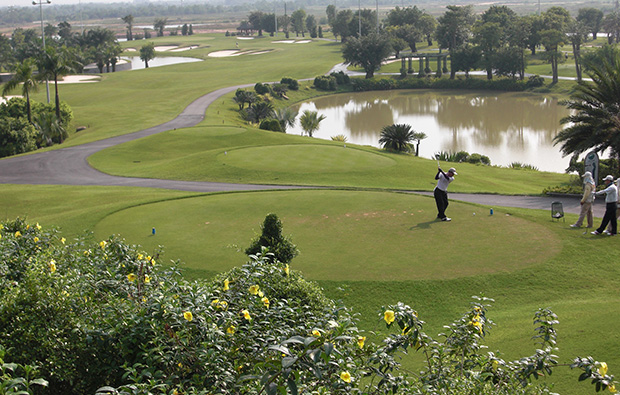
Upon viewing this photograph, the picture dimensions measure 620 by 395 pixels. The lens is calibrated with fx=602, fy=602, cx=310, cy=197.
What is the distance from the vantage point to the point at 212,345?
6527mm

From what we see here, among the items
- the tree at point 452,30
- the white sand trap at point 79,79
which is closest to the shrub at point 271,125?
the white sand trap at point 79,79

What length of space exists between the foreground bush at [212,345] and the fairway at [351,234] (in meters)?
7.82

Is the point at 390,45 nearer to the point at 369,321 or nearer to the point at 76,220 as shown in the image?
the point at 76,220

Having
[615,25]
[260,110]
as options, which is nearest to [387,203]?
[260,110]

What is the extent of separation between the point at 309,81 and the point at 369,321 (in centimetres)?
8923

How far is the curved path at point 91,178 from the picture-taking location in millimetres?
27656

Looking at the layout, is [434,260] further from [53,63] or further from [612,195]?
[53,63]

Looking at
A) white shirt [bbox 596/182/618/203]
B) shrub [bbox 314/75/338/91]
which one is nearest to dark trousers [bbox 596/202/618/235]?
white shirt [bbox 596/182/618/203]

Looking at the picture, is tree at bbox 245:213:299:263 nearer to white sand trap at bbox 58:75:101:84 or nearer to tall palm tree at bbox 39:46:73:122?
tall palm tree at bbox 39:46:73:122

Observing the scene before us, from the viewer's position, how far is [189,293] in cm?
779

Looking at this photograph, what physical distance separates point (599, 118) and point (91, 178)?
94.0ft

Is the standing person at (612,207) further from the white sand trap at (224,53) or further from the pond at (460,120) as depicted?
the white sand trap at (224,53)

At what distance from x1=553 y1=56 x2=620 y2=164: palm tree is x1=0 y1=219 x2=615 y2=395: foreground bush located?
2593cm

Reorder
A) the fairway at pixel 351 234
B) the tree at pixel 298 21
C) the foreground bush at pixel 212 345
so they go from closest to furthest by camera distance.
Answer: the foreground bush at pixel 212 345
the fairway at pixel 351 234
the tree at pixel 298 21
